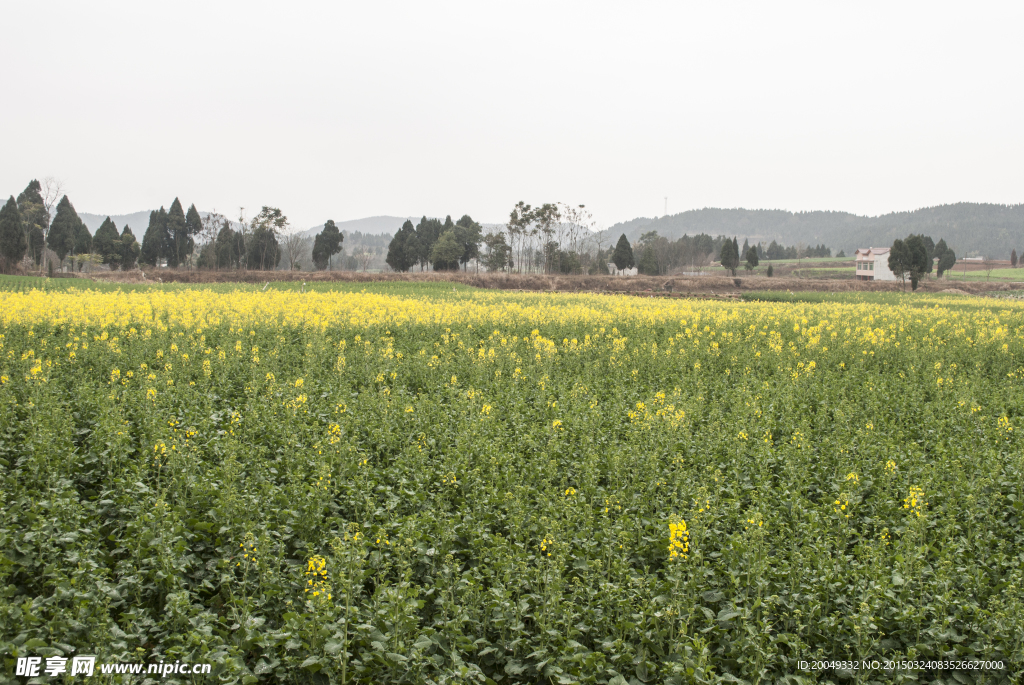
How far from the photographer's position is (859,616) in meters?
4.08

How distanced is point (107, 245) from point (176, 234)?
386 inches

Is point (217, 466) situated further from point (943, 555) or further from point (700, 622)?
point (943, 555)

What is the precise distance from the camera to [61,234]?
229ft

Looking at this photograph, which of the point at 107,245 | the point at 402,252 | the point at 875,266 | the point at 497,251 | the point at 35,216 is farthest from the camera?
the point at 875,266

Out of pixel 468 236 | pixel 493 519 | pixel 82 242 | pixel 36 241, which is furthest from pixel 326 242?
pixel 493 519

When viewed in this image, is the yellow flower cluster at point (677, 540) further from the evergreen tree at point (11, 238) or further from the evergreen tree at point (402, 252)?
the evergreen tree at point (402, 252)

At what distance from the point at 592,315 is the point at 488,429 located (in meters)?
13.4

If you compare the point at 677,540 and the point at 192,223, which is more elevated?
→ the point at 192,223

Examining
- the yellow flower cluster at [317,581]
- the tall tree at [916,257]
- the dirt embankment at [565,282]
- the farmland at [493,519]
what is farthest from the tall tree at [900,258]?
the yellow flower cluster at [317,581]

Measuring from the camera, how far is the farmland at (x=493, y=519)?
13.2ft

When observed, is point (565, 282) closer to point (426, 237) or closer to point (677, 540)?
point (426, 237)

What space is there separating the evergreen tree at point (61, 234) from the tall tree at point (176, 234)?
12.3m

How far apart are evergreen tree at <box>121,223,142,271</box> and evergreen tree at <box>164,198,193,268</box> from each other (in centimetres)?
407

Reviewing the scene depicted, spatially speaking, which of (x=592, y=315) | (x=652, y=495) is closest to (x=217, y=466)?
(x=652, y=495)
